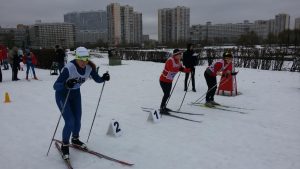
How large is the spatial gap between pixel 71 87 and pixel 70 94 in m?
0.35

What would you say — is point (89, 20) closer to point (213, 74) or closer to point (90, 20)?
point (90, 20)

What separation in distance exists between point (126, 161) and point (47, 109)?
4188 mm

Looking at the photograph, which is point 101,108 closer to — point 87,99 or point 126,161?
point 87,99

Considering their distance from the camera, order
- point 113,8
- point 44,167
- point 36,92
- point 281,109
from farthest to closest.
Answer: point 113,8 → point 36,92 → point 281,109 → point 44,167

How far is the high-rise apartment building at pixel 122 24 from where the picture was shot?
312 ft

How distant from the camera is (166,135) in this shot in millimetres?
5449

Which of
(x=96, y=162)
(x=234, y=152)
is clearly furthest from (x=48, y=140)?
(x=234, y=152)

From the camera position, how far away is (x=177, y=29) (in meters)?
105

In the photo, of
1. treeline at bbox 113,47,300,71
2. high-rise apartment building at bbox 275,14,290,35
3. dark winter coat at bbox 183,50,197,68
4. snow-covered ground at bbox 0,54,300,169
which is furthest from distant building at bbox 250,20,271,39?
snow-covered ground at bbox 0,54,300,169

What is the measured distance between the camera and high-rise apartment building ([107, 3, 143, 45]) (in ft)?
312

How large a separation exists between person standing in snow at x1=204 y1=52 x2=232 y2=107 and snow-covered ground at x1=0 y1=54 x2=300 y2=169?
0.50 meters

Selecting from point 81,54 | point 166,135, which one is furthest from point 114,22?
point 81,54

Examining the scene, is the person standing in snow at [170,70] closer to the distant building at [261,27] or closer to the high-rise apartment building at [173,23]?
the high-rise apartment building at [173,23]

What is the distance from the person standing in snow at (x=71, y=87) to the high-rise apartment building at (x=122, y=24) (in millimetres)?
86232
